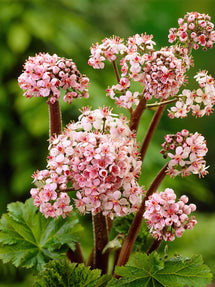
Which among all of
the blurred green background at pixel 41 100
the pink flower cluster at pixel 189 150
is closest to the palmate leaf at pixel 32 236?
the pink flower cluster at pixel 189 150

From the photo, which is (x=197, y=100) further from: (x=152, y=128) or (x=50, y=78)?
(x=50, y=78)

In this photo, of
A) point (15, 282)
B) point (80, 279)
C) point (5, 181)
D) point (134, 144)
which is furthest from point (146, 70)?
point (5, 181)

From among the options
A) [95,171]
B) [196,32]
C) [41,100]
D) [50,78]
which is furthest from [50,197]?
[41,100]

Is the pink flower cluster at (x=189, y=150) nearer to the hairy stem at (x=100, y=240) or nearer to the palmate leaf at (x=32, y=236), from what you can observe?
the hairy stem at (x=100, y=240)

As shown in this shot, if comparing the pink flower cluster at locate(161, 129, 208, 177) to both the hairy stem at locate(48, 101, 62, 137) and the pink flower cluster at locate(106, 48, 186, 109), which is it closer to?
the pink flower cluster at locate(106, 48, 186, 109)

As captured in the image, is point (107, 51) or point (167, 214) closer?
point (167, 214)

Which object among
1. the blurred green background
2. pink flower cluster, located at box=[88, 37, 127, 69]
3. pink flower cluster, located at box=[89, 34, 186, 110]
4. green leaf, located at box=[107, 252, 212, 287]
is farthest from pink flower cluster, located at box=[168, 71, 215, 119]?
the blurred green background
